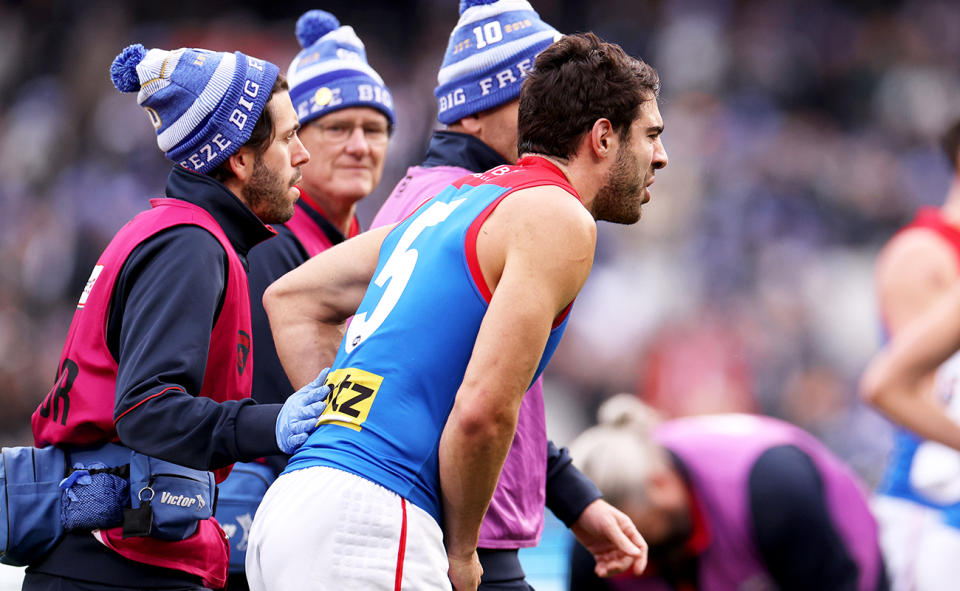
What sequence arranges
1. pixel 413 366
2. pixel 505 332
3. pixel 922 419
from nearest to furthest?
pixel 505 332, pixel 413 366, pixel 922 419

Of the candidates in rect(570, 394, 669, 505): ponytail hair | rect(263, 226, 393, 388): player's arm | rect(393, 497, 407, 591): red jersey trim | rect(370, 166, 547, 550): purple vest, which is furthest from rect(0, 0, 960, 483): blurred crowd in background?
rect(393, 497, 407, 591): red jersey trim

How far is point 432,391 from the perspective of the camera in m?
2.31

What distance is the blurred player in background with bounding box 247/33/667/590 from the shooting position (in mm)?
2203

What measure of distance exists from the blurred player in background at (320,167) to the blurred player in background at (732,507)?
4.14ft

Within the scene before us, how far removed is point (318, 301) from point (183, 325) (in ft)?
1.27

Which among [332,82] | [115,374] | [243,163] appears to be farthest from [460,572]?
[332,82]

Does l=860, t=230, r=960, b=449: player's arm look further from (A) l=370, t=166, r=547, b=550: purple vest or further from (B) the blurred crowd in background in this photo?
(B) the blurred crowd in background

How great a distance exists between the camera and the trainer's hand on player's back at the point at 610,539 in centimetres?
314

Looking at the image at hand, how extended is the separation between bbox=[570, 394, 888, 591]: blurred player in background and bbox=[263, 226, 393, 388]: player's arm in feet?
5.41

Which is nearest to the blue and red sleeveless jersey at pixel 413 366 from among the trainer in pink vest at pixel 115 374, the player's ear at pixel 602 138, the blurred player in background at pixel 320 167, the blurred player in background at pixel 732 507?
the player's ear at pixel 602 138

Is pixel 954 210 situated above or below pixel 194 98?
below

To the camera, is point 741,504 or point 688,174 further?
point 688,174

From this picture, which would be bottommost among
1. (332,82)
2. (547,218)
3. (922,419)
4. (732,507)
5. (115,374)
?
(732,507)

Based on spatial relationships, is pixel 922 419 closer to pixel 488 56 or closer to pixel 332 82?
pixel 488 56
